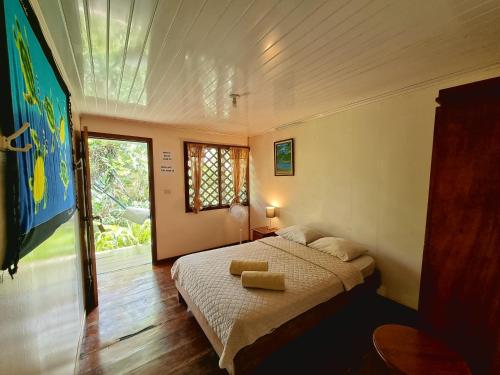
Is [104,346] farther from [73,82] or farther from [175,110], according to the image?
[175,110]

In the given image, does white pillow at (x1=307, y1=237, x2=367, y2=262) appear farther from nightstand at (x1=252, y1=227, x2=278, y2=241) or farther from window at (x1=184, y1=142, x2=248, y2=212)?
window at (x1=184, y1=142, x2=248, y2=212)

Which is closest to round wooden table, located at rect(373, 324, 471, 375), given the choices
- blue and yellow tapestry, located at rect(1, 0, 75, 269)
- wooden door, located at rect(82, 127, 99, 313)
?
blue and yellow tapestry, located at rect(1, 0, 75, 269)

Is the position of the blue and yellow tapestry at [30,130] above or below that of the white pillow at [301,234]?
above

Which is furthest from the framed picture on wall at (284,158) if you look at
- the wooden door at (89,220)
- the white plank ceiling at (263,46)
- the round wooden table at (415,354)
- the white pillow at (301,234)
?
the wooden door at (89,220)

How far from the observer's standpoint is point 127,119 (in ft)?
10.0

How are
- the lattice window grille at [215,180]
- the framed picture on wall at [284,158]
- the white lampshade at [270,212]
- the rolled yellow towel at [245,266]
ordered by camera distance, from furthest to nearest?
the lattice window grille at [215,180] < the white lampshade at [270,212] < the framed picture on wall at [284,158] < the rolled yellow towel at [245,266]

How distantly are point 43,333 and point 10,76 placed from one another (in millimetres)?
998

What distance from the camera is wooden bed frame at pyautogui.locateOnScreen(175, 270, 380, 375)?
1.41m

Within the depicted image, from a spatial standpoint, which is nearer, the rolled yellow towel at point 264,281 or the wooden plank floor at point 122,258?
the rolled yellow towel at point 264,281

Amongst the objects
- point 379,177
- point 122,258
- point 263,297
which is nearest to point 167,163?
point 122,258

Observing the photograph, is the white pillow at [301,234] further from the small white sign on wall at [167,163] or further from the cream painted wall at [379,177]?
the small white sign on wall at [167,163]

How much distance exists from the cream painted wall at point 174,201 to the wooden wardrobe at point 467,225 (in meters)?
3.30

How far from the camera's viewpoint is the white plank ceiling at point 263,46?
1044mm

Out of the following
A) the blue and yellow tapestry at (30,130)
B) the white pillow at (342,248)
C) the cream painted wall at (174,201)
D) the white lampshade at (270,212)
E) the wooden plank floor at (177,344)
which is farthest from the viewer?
the white lampshade at (270,212)
